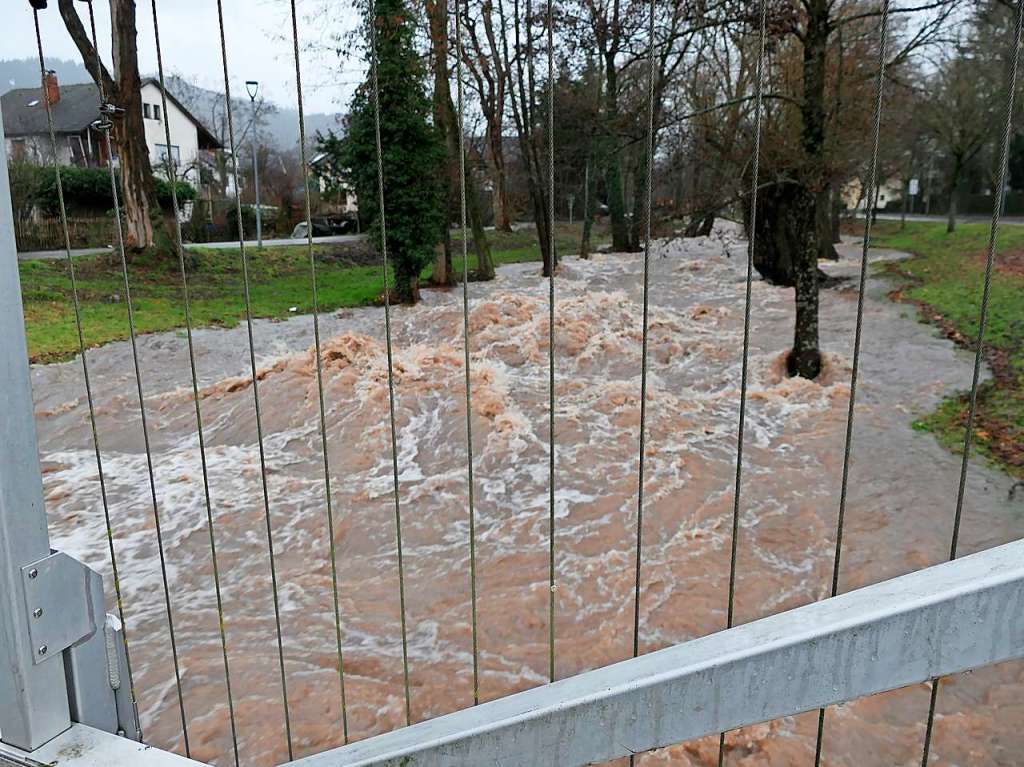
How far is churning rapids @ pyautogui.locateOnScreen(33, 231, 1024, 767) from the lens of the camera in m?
3.89

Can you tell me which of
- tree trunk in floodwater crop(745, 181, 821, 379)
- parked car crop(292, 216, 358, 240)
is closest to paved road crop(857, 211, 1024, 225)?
tree trunk in floodwater crop(745, 181, 821, 379)

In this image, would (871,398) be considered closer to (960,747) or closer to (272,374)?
(960,747)

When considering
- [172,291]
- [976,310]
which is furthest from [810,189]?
[172,291]

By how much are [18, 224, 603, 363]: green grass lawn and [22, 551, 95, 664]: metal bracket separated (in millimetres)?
9461

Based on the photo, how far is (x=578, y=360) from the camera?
10.6m

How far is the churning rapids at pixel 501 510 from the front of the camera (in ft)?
12.8

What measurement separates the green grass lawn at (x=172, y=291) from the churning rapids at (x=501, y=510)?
2.14ft

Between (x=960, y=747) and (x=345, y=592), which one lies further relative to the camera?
(x=345, y=592)

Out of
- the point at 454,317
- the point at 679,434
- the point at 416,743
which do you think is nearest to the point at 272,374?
the point at 454,317

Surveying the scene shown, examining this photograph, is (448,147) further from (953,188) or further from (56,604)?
(56,604)

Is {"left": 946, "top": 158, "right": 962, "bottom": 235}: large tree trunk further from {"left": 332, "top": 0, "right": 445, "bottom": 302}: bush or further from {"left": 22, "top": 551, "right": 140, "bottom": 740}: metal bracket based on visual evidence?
{"left": 22, "top": 551, "right": 140, "bottom": 740}: metal bracket

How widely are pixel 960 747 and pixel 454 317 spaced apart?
9897mm

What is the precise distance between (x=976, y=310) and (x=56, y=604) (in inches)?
494

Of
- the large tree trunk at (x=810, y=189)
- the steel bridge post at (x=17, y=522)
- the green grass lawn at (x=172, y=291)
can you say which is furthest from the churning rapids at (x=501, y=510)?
the steel bridge post at (x=17, y=522)
